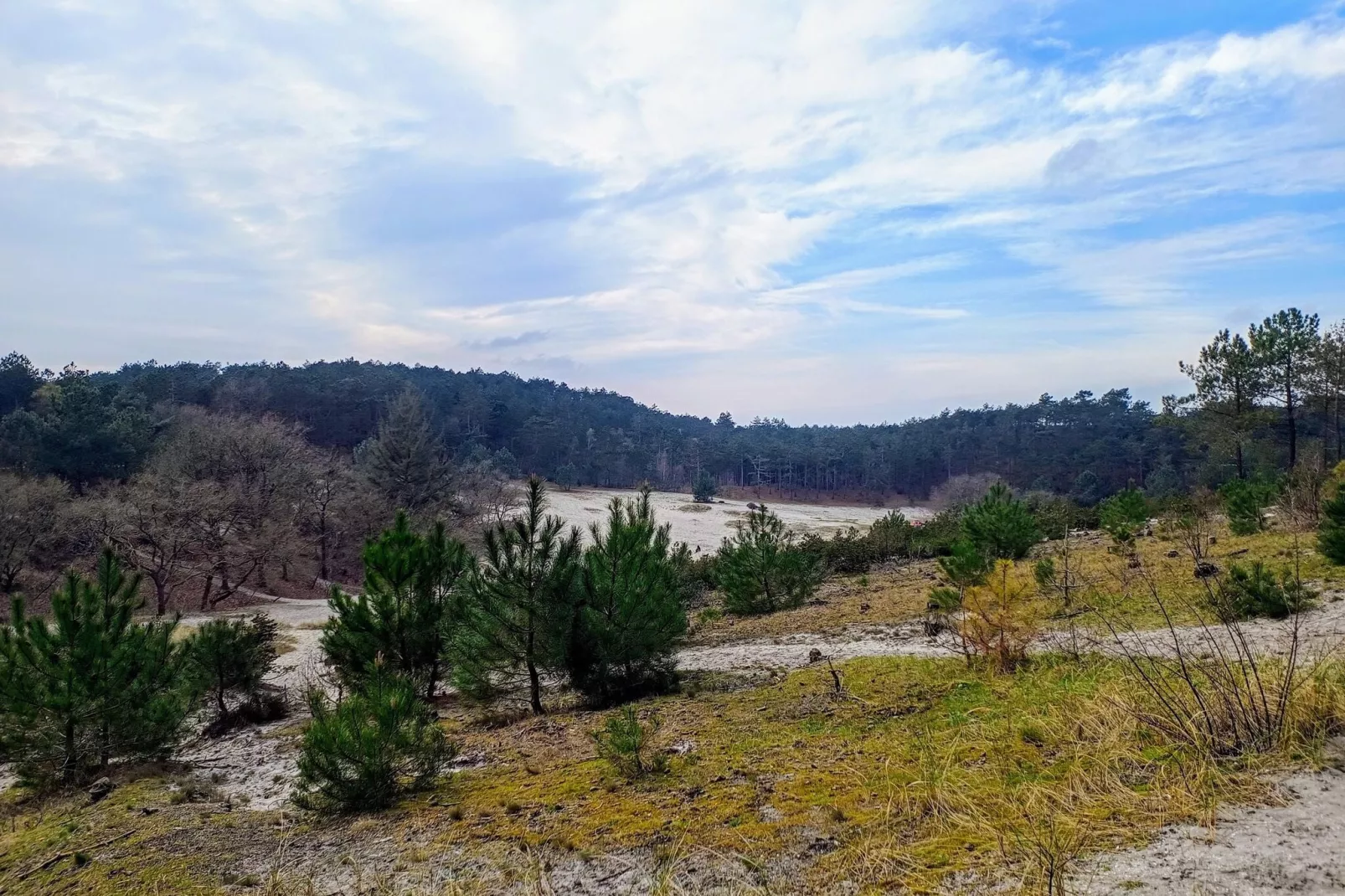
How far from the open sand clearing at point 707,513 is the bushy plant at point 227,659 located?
112 ft

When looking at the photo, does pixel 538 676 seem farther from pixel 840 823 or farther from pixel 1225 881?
pixel 1225 881

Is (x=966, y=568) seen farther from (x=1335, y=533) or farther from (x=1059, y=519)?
(x=1059, y=519)

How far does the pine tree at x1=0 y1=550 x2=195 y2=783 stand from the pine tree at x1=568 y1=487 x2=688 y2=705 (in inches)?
165

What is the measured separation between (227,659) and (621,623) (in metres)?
5.98

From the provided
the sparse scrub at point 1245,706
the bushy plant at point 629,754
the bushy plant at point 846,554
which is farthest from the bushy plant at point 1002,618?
the bushy plant at point 846,554

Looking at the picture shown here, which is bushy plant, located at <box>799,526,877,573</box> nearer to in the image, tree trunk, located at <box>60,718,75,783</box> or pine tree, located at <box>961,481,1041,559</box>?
pine tree, located at <box>961,481,1041,559</box>

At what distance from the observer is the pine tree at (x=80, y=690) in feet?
20.0

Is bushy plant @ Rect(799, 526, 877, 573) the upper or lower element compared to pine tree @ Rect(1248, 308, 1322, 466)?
lower

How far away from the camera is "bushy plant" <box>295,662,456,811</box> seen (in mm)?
4312

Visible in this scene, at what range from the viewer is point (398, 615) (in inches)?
321

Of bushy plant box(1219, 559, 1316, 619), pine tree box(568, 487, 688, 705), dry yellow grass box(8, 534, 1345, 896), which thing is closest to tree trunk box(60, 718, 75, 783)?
dry yellow grass box(8, 534, 1345, 896)

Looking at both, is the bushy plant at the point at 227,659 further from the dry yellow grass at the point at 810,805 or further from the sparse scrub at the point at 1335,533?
the sparse scrub at the point at 1335,533

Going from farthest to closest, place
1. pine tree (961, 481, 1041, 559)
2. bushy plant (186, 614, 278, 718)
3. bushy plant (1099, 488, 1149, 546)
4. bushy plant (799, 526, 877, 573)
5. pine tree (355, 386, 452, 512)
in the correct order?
pine tree (355, 386, 452, 512) < bushy plant (799, 526, 877, 573) < bushy plant (1099, 488, 1149, 546) < pine tree (961, 481, 1041, 559) < bushy plant (186, 614, 278, 718)

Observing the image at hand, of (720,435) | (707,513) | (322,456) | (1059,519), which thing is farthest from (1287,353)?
(720,435)
